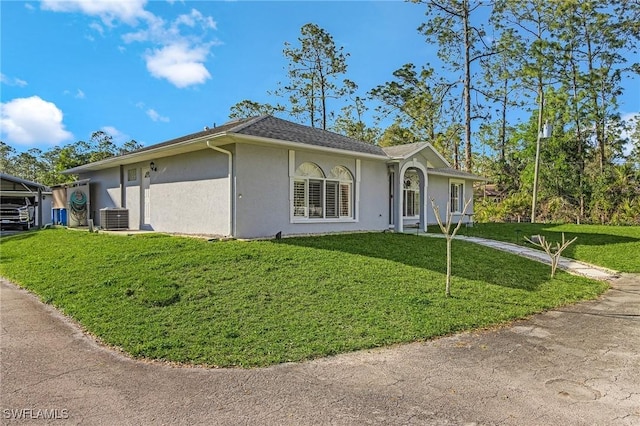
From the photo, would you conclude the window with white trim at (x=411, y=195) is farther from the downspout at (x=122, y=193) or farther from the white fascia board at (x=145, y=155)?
the downspout at (x=122, y=193)

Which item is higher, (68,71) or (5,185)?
(68,71)

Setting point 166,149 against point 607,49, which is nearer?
point 166,149

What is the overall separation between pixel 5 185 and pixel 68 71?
13681 mm

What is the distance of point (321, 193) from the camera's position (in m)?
12.3

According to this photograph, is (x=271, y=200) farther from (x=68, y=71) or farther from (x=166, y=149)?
(x=68, y=71)

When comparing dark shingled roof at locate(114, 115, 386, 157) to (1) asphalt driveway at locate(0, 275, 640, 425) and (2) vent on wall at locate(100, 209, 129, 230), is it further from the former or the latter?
(1) asphalt driveway at locate(0, 275, 640, 425)

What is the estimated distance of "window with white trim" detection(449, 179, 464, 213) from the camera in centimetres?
2072

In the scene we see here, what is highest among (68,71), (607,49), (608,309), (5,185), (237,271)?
(607,49)

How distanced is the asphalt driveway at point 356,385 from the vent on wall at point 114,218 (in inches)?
384

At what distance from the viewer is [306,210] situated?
11961mm

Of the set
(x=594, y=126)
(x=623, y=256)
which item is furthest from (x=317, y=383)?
(x=594, y=126)

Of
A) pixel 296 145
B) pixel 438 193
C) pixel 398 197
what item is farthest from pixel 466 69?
pixel 296 145

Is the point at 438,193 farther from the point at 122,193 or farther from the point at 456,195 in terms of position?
the point at 122,193

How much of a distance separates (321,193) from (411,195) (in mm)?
A: 6852
